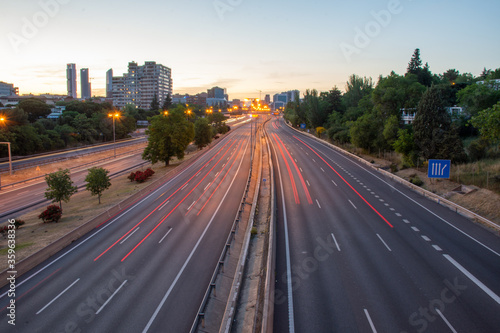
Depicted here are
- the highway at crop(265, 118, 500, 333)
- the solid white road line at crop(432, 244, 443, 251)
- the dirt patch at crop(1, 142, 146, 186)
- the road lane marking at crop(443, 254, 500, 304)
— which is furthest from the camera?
the dirt patch at crop(1, 142, 146, 186)

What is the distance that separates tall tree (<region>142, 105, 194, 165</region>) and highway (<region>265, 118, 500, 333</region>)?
3055 centimetres

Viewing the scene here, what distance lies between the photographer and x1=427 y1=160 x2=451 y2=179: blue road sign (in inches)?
1107

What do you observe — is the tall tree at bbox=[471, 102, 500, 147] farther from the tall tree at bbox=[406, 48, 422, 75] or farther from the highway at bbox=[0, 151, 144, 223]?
the tall tree at bbox=[406, 48, 422, 75]

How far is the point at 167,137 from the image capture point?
53.0 meters

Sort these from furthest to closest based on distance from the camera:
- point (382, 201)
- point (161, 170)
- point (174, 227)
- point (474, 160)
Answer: point (161, 170), point (474, 160), point (382, 201), point (174, 227)

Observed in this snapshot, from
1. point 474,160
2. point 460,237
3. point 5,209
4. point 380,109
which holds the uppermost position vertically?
point 380,109

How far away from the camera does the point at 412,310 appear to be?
38.2 ft

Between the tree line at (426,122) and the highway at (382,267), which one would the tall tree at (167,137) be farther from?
the highway at (382,267)

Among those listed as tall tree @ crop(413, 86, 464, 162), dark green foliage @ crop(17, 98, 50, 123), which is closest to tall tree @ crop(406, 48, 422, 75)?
tall tree @ crop(413, 86, 464, 162)

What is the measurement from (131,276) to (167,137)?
39249mm

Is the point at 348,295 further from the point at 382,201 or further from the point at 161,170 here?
the point at 161,170

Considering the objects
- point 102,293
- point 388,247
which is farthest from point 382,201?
point 102,293

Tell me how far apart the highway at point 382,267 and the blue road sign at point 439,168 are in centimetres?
327

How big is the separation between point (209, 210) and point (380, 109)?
38.2 metres
